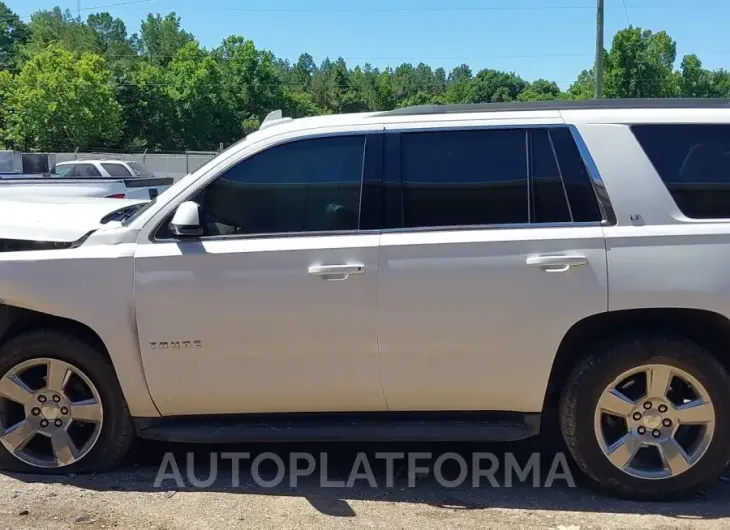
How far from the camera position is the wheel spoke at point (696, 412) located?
3725 mm

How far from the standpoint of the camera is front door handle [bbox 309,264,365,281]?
3.73m

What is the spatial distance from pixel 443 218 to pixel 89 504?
7.70 ft

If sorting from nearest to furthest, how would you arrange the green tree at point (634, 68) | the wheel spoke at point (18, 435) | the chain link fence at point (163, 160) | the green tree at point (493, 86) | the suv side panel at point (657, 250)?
1. the suv side panel at point (657, 250)
2. the wheel spoke at point (18, 435)
3. the chain link fence at point (163, 160)
4. the green tree at point (634, 68)
5. the green tree at point (493, 86)

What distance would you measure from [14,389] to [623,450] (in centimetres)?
322

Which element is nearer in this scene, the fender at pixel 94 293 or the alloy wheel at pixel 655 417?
the alloy wheel at pixel 655 417

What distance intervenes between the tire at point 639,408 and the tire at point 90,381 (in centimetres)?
237

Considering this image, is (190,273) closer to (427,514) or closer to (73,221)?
(73,221)

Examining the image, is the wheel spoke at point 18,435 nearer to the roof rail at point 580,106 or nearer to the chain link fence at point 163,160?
the roof rail at point 580,106

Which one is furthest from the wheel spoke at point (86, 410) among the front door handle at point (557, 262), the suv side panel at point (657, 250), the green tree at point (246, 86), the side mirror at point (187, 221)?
the green tree at point (246, 86)

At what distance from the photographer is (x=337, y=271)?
373cm

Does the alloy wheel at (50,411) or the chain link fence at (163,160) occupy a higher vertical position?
the chain link fence at (163,160)

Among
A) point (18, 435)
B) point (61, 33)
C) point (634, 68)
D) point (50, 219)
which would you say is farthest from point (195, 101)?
point (18, 435)

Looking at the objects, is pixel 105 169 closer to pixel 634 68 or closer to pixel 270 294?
pixel 270 294

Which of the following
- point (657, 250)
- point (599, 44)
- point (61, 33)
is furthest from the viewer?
point (61, 33)
